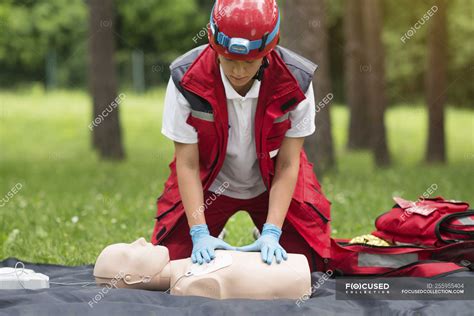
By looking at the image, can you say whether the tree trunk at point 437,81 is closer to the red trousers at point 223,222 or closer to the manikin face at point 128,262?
the red trousers at point 223,222

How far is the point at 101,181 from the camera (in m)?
9.09

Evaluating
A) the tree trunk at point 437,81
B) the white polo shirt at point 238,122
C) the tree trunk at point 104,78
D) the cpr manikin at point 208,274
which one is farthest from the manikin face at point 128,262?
the tree trunk at point 437,81

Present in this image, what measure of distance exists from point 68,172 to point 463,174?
4.99 meters

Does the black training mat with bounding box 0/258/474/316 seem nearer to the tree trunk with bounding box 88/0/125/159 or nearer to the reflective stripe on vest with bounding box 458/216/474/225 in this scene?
the reflective stripe on vest with bounding box 458/216/474/225

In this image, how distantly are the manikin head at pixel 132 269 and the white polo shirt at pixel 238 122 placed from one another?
58cm

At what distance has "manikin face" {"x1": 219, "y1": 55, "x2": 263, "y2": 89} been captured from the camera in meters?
3.56

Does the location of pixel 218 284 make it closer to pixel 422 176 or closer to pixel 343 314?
pixel 343 314

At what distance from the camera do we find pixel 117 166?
1115 centimetres

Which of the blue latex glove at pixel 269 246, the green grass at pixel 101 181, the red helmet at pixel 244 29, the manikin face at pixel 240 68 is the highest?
the red helmet at pixel 244 29

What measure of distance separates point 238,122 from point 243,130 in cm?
5

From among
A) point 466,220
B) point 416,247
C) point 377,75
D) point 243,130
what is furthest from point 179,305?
point 377,75

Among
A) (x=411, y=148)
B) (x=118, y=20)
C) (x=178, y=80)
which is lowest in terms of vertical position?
(x=411, y=148)

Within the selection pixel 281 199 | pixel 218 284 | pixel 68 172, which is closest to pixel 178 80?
pixel 281 199

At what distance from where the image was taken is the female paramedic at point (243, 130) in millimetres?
3518
